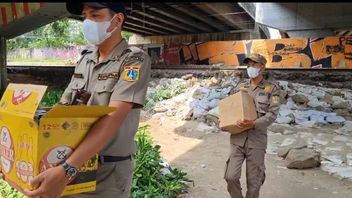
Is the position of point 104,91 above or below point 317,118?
above

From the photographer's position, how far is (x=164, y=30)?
24.7 metres

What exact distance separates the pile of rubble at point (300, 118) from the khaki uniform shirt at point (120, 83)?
455 centimetres

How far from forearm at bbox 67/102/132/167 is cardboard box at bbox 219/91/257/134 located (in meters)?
2.10

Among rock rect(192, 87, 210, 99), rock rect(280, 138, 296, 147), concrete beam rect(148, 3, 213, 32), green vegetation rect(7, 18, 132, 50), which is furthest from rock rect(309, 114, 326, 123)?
green vegetation rect(7, 18, 132, 50)

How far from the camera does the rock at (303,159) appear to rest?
5.81 m

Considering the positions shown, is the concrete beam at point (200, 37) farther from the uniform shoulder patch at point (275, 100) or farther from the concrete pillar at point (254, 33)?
the uniform shoulder patch at point (275, 100)

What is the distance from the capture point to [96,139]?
153 centimetres

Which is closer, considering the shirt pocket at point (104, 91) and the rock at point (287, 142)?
the shirt pocket at point (104, 91)

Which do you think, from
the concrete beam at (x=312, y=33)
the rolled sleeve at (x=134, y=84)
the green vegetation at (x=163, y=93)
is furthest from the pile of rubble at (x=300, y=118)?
the concrete beam at (x=312, y=33)

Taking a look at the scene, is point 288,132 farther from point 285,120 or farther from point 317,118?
point 317,118

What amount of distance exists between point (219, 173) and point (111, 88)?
426 cm

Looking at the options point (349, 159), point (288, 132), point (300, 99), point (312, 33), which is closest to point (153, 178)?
point (349, 159)

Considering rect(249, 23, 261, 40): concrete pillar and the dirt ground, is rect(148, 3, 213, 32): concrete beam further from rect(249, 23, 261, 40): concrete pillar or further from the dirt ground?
the dirt ground

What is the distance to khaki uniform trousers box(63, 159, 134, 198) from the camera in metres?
1.78
